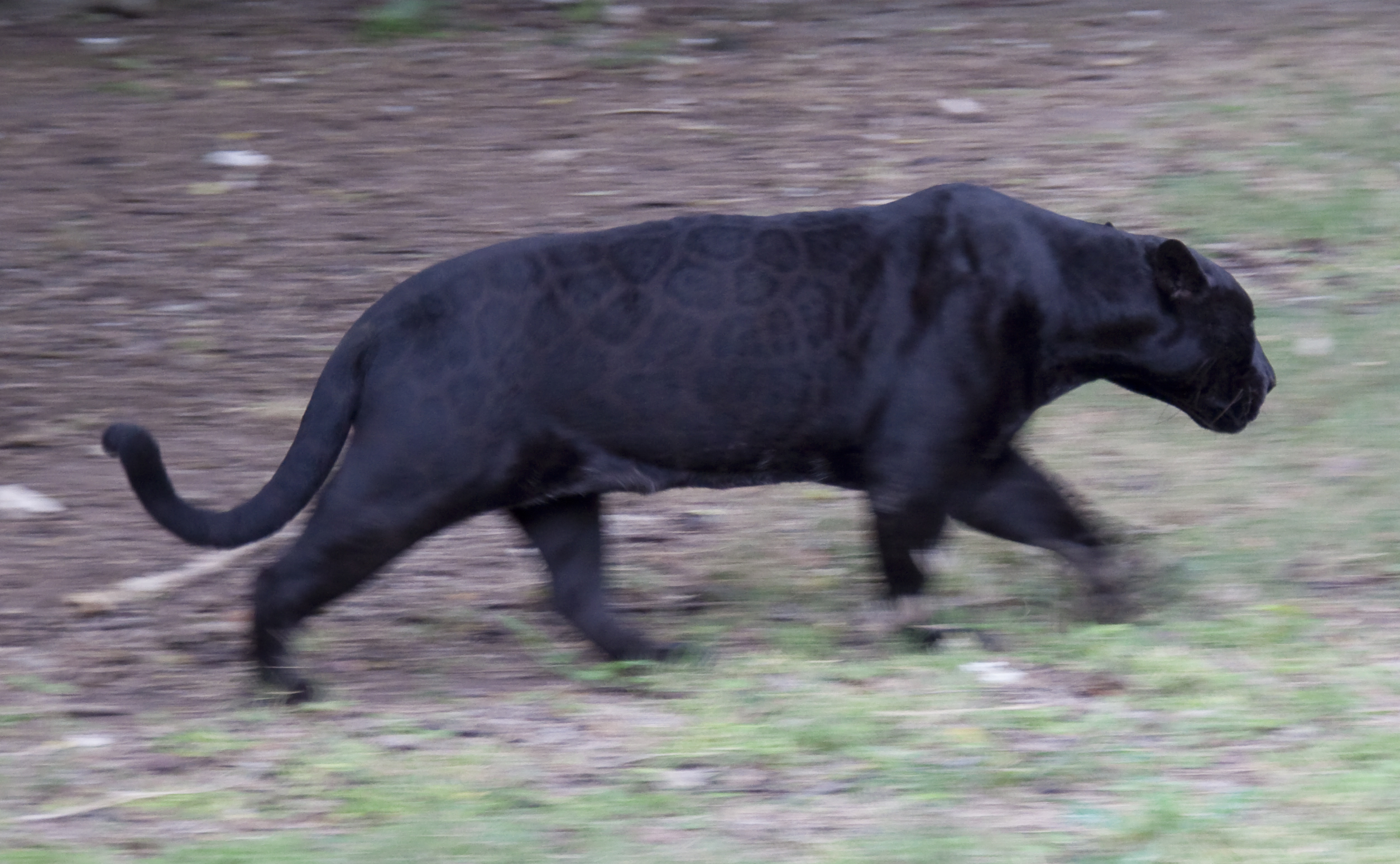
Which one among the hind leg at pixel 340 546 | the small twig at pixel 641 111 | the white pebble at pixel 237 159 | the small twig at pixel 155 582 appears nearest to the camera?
the hind leg at pixel 340 546

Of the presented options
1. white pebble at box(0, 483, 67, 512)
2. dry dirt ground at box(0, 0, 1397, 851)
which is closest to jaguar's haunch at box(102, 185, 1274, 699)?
dry dirt ground at box(0, 0, 1397, 851)

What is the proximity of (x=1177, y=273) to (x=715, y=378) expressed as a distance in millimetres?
1385

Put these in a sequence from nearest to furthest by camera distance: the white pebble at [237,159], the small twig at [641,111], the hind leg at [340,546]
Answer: the hind leg at [340,546] < the white pebble at [237,159] < the small twig at [641,111]

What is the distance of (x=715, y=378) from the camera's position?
4379 mm

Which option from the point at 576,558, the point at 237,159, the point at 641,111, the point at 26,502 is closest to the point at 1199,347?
the point at 576,558

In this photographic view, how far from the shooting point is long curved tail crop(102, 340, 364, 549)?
4.26m

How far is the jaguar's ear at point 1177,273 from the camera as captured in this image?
4616mm

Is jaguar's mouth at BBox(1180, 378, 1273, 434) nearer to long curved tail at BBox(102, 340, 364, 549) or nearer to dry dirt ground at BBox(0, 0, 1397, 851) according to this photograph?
dry dirt ground at BBox(0, 0, 1397, 851)

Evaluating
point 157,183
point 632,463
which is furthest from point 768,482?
point 157,183

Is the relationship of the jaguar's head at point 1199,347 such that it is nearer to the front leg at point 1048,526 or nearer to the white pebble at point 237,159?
the front leg at point 1048,526

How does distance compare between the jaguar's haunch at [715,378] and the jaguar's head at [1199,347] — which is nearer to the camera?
the jaguar's haunch at [715,378]

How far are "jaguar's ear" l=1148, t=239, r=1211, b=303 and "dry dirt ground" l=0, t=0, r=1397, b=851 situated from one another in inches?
57.7

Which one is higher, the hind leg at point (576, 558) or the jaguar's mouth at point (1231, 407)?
the jaguar's mouth at point (1231, 407)

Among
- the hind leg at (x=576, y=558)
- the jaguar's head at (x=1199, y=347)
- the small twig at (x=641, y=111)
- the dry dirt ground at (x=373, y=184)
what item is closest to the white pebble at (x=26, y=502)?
the dry dirt ground at (x=373, y=184)
